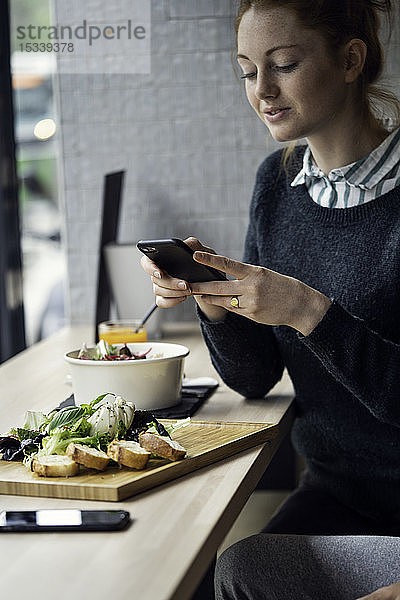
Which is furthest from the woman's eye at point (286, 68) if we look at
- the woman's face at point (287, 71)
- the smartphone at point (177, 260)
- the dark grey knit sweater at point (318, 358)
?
the smartphone at point (177, 260)

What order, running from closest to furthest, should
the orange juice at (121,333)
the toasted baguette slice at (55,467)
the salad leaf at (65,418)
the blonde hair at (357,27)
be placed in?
1. the toasted baguette slice at (55,467)
2. the salad leaf at (65,418)
3. the blonde hair at (357,27)
4. the orange juice at (121,333)

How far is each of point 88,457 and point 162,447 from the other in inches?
4.0

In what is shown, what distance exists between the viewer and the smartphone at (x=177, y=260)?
1.19 m

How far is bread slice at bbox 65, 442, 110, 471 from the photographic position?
3.33ft

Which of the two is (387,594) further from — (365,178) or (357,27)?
(357,27)

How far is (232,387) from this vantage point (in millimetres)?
1492

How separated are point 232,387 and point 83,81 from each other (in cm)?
110

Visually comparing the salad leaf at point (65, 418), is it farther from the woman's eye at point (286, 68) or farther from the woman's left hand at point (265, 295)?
the woman's eye at point (286, 68)

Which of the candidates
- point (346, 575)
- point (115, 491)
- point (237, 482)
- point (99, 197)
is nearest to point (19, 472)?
point (115, 491)

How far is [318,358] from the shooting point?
4.48ft

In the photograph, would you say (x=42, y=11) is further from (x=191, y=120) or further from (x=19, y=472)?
(x=19, y=472)

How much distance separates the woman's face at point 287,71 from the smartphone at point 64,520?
2.50 ft

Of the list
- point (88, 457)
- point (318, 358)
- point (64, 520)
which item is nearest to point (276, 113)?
point (318, 358)

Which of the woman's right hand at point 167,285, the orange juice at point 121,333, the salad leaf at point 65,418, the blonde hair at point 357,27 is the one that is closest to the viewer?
the salad leaf at point 65,418
